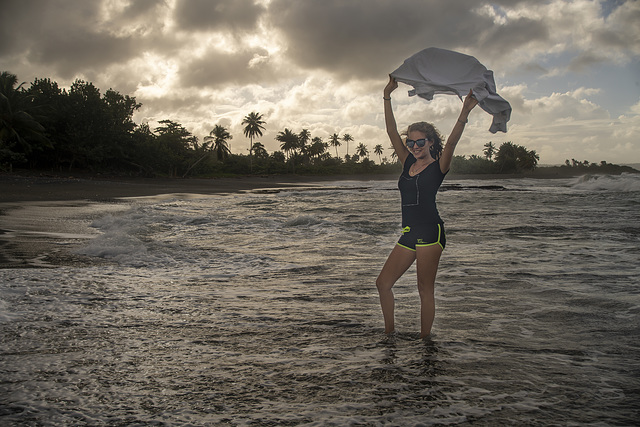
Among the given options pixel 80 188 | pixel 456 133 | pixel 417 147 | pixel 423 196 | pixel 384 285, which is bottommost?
pixel 384 285

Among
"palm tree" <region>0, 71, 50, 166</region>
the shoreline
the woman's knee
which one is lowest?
the woman's knee

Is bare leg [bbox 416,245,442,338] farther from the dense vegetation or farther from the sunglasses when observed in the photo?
the dense vegetation

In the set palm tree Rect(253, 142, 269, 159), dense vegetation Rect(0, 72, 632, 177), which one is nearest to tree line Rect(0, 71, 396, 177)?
dense vegetation Rect(0, 72, 632, 177)

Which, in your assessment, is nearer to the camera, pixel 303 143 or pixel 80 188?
pixel 80 188

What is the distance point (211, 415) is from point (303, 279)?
3.75 metres

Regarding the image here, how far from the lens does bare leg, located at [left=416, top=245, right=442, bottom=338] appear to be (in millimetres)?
3797

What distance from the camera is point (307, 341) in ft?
12.4

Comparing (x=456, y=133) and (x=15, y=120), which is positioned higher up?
(x=15, y=120)

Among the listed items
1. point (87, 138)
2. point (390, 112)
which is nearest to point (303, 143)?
point (87, 138)

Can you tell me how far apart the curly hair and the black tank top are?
104 mm

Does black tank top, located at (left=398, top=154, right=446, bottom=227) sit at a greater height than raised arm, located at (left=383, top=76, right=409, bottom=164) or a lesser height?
lesser

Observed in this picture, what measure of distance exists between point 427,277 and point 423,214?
20.5 inches

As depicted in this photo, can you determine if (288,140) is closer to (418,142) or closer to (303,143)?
(303,143)

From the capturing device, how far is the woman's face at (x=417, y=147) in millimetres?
3779
